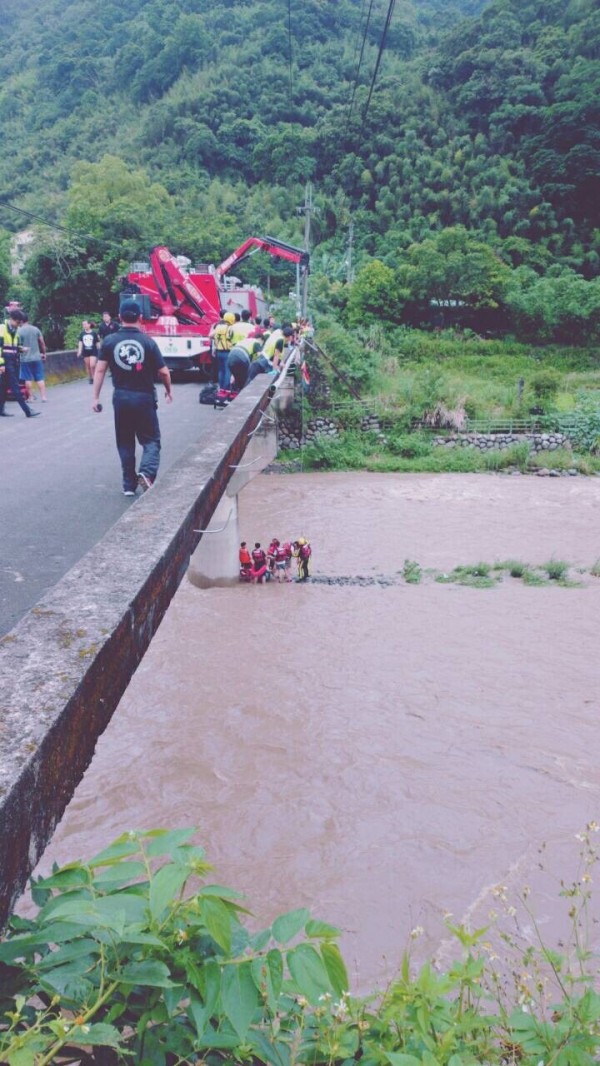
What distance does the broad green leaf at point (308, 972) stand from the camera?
4.72ft

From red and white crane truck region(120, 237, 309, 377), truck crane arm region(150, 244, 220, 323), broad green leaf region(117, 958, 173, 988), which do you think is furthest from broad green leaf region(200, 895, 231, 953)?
truck crane arm region(150, 244, 220, 323)

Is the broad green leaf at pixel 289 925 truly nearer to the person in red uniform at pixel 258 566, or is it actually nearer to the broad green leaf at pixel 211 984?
the broad green leaf at pixel 211 984

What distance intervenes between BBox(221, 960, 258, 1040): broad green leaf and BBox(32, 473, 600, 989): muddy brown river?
120 inches

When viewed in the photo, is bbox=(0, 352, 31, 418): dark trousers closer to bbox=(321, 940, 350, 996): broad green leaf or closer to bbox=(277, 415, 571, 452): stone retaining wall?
bbox=(277, 415, 571, 452): stone retaining wall

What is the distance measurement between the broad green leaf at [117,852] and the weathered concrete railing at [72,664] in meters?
0.23

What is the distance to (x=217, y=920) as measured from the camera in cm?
139

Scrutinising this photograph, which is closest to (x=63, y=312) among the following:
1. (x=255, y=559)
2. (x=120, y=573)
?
(x=255, y=559)

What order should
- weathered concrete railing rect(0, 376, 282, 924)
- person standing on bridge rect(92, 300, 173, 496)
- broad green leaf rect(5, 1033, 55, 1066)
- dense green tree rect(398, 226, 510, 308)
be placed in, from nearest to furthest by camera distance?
broad green leaf rect(5, 1033, 55, 1066) → weathered concrete railing rect(0, 376, 282, 924) → person standing on bridge rect(92, 300, 173, 496) → dense green tree rect(398, 226, 510, 308)

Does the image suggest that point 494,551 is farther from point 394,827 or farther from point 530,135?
point 530,135

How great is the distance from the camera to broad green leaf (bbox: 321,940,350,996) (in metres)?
1.48

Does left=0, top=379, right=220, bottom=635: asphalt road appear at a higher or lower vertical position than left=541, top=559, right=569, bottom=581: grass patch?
higher

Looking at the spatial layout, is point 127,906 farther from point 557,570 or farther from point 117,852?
point 557,570

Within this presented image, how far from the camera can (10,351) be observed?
10.5m

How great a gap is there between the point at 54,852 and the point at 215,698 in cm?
257
